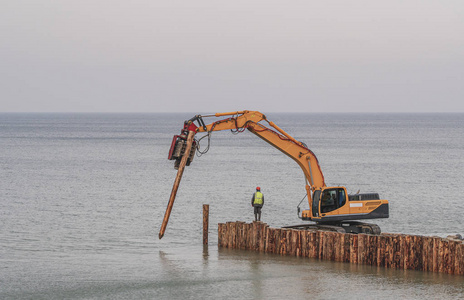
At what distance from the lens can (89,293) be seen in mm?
23391

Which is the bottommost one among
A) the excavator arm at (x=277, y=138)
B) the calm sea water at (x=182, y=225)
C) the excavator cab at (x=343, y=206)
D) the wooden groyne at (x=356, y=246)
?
the calm sea water at (x=182, y=225)

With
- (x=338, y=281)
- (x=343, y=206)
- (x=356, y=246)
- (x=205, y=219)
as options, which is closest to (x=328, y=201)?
(x=343, y=206)

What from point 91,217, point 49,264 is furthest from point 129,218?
point 49,264

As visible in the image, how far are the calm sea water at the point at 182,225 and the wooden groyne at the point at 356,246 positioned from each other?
1.46ft

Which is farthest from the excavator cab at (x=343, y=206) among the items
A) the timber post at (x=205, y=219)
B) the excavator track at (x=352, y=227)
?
the timber post at (x=205, y=219)

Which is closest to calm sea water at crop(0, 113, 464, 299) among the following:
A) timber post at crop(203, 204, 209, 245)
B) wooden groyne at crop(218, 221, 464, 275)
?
wooden groyne at crop(218, 221, 464, 275)

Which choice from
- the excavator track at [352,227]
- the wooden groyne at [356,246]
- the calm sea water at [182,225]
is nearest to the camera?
the calm sea water at [182,225]

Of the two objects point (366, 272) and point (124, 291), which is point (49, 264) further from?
point (366, 272)

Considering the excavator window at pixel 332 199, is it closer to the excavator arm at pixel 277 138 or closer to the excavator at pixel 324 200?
the excavator at pixel 324 200

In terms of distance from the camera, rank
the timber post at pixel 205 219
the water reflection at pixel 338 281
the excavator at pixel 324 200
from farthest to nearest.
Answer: the timber post at pixel 205 219 < the excavator at pixel 324 200 < the water reflection at pixel 338 281

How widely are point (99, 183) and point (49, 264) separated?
35603 mm

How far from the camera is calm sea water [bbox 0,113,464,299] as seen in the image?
79.5 ft

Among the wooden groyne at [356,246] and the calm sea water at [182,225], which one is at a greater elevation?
the wooden groyne at [356,246]

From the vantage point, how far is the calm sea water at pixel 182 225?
24.2 metres
